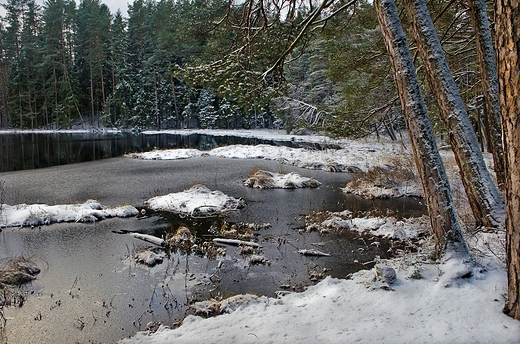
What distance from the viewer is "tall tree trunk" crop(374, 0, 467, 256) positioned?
4242 millimetres

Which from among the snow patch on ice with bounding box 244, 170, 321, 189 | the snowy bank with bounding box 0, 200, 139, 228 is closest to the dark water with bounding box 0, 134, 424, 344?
the snowy bank with bounding box 0, 200, 139, 228

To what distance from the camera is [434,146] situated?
4.27 meters

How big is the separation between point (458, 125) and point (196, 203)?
757cm

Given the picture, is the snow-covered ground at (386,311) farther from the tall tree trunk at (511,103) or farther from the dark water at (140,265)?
the dark water at (140,265)

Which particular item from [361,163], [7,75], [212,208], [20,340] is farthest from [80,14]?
[20,340]

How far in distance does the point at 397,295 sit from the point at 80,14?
5898 centimetres

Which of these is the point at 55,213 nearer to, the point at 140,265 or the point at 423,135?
the point at 140,265

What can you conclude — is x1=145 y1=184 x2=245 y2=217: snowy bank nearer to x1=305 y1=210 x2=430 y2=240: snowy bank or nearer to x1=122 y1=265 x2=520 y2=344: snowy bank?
x1=305 y1=210 x2=430 y2=240: snowy bank

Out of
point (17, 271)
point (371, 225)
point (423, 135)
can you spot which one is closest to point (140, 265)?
point (17, 271)

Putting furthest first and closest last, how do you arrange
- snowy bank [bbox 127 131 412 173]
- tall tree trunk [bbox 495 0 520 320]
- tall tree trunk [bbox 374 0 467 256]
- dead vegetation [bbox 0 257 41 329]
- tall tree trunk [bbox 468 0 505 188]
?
snowy bank [bbox 127 131 412 173] → dead vegetation [bbox 0 257 41 329] → tall tree trunk [bbox 468 0 505 188] → tall tree trunk [bbox 374 0 467 256] → tall tree trunk [bbox 495 0 520 320]

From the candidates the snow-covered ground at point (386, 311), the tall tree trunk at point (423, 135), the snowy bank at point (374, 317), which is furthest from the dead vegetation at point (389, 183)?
the snowy bank at point (374, 317)

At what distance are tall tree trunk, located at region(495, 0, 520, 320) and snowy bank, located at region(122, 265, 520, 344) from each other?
0.57 meters

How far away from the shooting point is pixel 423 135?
4.27 metres

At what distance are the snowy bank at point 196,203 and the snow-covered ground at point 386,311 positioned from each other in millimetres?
5508
